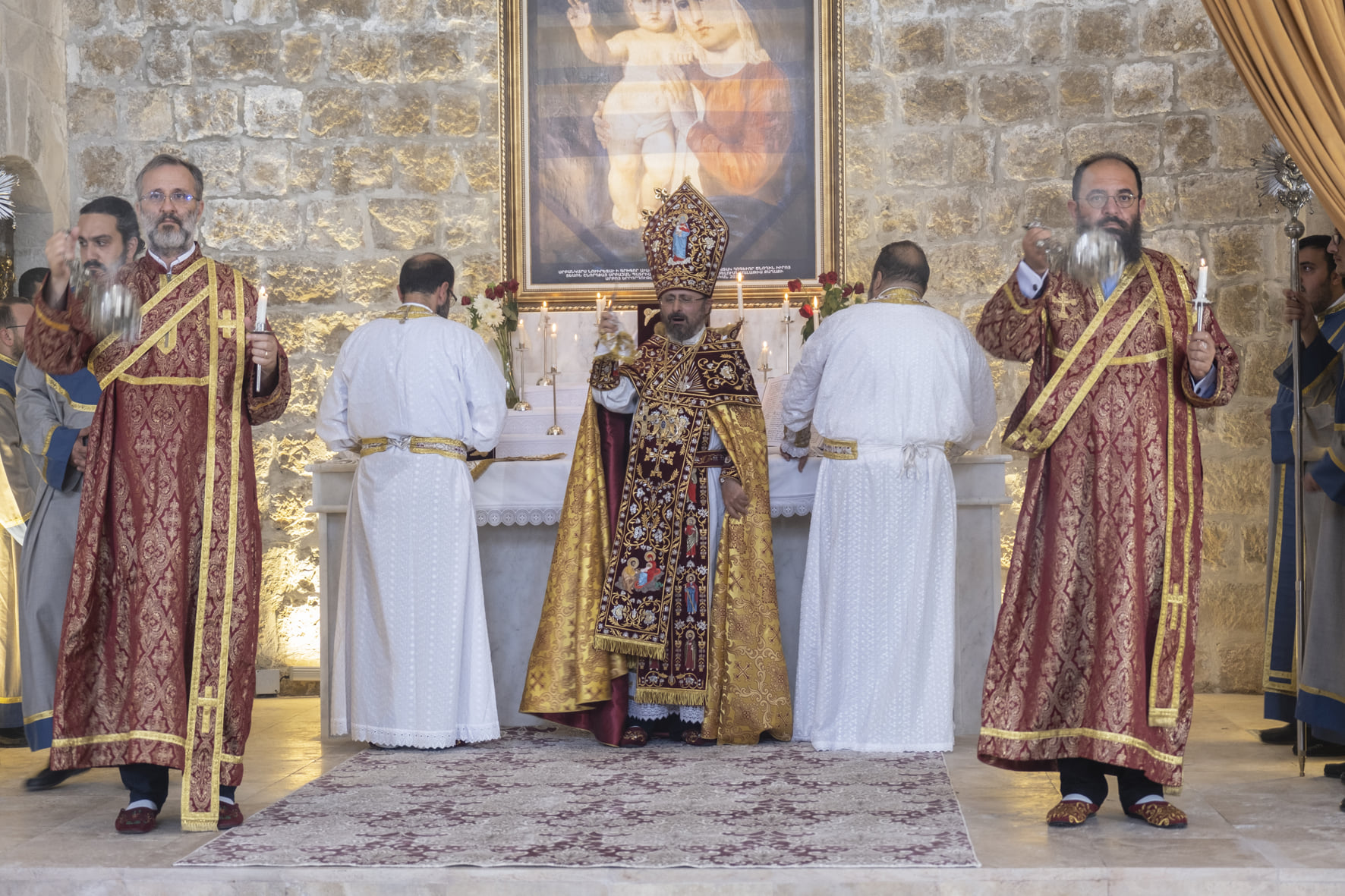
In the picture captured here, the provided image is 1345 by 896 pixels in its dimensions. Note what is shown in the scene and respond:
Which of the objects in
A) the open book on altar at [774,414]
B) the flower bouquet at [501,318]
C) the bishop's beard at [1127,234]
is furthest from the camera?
the flower bouquet at [501,318]

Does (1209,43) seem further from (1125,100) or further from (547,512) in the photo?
(547,512)

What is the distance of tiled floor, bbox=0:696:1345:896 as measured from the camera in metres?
3.46

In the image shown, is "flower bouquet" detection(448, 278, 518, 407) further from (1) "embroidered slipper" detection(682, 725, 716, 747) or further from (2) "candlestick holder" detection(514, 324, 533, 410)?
(1) "embroidered slipper" detection(682, 725, 716, 747)

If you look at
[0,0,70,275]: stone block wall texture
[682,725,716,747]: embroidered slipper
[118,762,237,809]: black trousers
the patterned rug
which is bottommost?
[682,725,716,747]: embroidered slipper

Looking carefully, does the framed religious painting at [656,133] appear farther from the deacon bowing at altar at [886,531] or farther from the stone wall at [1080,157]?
the deacon bowing at altar at [886,531]

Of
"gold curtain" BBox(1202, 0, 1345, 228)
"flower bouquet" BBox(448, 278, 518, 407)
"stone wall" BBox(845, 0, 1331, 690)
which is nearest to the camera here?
"gold curtain" BBox(1202, 0, 1345, 228)

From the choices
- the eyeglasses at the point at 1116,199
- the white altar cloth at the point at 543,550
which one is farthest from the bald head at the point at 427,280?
the eyeglasses at the point at 1116,199

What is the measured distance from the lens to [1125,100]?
7.39 m

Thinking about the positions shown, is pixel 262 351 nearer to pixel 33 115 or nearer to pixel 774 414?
pixel 774 414

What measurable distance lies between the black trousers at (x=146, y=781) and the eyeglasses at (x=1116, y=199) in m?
3.02

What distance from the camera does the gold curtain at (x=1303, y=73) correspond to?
12.9 ft

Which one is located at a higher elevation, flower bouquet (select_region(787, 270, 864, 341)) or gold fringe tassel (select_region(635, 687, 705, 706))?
flower bouquet (select_region(787, 270, 864, 341))

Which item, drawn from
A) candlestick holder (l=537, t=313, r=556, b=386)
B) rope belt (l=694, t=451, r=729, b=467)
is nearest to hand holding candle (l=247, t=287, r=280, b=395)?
rope belt (l=694, t=451, r=729, b=467)

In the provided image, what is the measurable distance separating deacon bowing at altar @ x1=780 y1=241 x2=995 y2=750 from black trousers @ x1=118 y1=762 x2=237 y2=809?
234cm
